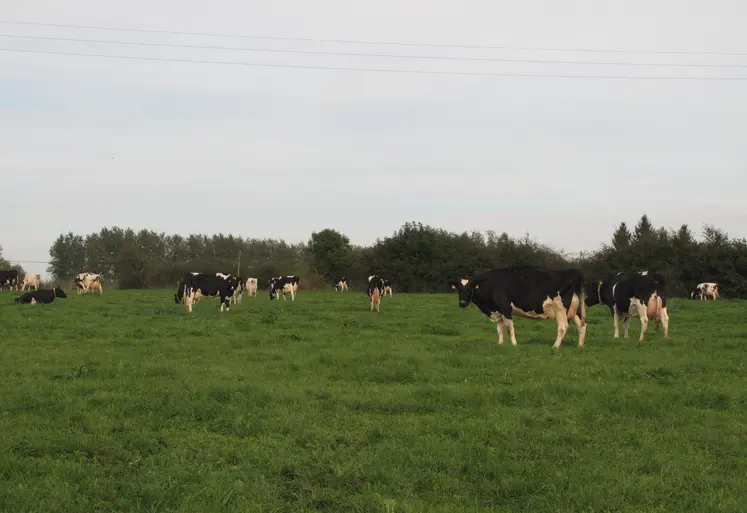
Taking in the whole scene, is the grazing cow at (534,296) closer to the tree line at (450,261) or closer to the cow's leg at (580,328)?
the cow's leg at (580,328)

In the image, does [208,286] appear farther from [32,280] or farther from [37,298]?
[32,280]

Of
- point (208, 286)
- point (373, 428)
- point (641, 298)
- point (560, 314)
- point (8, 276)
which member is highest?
point (8, 276)

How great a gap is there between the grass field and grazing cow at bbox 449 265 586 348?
1.39 m

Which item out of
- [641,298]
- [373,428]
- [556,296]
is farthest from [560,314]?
[373,428]

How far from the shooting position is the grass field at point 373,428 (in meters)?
6.48

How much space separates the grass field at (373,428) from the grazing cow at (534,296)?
1392mm

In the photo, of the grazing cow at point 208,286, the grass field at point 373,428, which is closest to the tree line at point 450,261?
the grazing cow at point 208,286

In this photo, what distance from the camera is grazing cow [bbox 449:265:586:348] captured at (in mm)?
18078

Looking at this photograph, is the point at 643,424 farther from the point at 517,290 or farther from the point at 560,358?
the point at 517,290

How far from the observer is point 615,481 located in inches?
268

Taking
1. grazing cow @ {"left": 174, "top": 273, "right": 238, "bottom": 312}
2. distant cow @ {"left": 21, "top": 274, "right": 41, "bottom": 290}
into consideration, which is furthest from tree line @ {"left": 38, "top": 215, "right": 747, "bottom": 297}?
grazing cow @ {"left": 174, "top": 273, "right": 238, "bottom": 312}

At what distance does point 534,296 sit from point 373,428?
10.5 meters

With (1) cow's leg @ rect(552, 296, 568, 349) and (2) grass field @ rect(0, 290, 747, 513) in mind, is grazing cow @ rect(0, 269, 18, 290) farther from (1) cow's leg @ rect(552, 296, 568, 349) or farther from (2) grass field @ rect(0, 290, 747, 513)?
(1) cow's leg @ rect(552, 296, 568, 349)

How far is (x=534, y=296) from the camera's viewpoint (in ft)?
60.2
